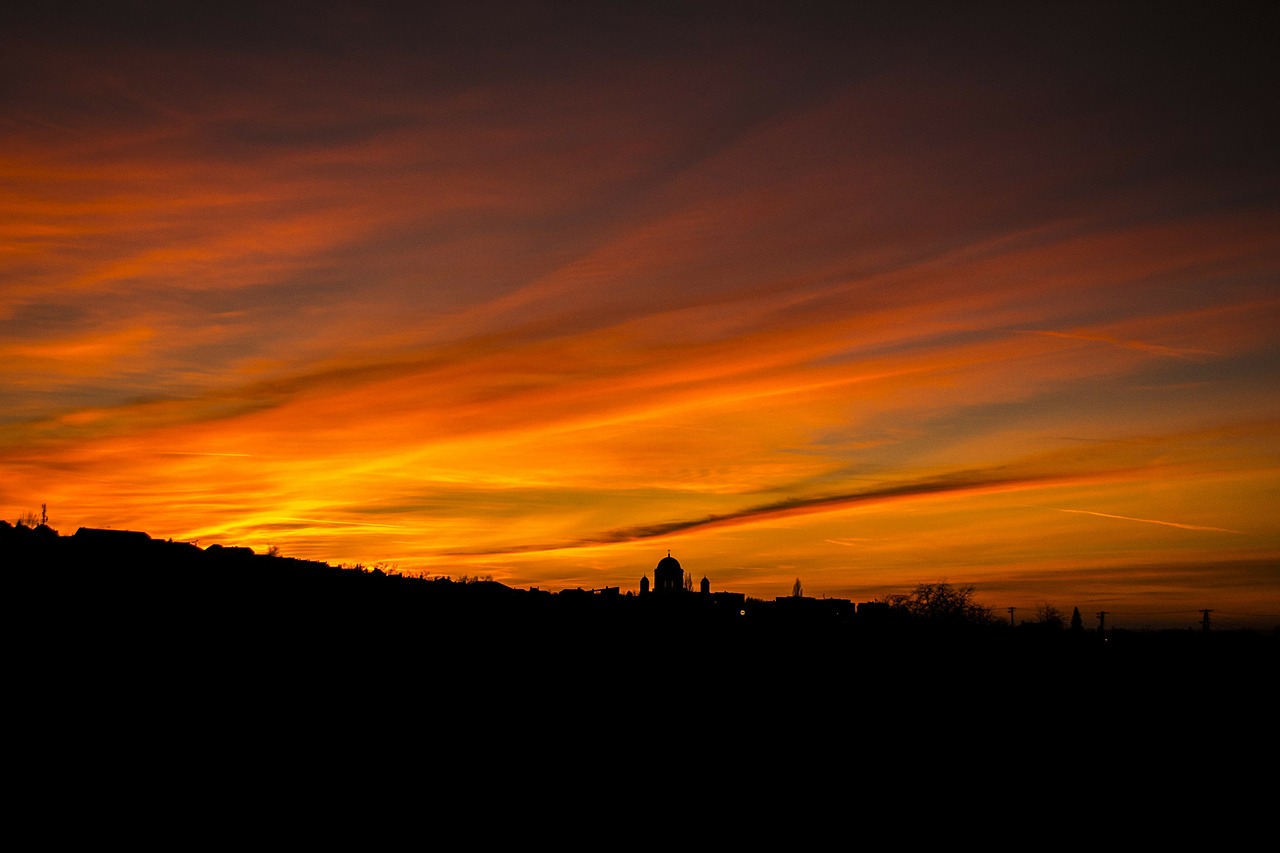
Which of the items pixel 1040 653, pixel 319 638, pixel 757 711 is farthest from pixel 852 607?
pixel 319 638

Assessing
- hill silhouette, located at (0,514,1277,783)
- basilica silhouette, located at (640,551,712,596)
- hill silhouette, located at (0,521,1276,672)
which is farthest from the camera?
basilica silhouette, located at (640,551,712,596)

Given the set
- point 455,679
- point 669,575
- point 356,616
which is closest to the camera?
point 455,679

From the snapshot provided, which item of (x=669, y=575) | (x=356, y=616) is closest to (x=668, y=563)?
(x=669, y=575)

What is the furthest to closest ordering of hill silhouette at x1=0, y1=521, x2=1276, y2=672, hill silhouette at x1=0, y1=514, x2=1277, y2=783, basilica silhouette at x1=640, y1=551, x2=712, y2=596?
basilica silhouette at x1=640, y1=551, x2=712, y2=596 → hill silhouette at x1=0, y1=521, x2=1276, y2=672 → hill silhouette at x1=0, y1=514, x2=1277, y2=783

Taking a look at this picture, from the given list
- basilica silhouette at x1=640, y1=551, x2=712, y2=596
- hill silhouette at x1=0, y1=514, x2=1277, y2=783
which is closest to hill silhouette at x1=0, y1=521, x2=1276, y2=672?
hill silhouette at x1=0, y1=514, x2=1277, y2=783

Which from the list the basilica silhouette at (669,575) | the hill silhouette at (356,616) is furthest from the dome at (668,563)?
the hill silhouette at (356,616)

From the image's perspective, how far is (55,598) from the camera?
20125mm

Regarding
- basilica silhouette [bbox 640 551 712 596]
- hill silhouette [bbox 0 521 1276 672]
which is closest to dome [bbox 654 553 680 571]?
basilica silhouette [bbox 640 551 712 596]

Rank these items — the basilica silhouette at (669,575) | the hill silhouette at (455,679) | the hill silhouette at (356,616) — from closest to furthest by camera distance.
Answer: the hill silhouette at (455,679) → the hill silhouette at (356,616) → the basilica silhouette at (669,575)

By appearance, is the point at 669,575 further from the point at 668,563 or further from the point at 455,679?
the point at 455,679

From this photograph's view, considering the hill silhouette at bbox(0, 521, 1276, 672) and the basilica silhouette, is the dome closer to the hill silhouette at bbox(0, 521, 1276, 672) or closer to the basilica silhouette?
the basilica silhouette

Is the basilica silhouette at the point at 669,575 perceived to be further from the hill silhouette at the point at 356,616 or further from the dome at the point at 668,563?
the hill silhouette at the point at 356,616

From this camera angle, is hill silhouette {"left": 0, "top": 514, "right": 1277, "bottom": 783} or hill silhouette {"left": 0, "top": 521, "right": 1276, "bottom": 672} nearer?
hill silhouette {"left": 0, "top": 514, "right": 1277, "bottom": 783}

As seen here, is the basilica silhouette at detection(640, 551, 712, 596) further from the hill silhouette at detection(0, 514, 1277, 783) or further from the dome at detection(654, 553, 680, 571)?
the hill silhouette at detection(0, 514, 1277, 783)
